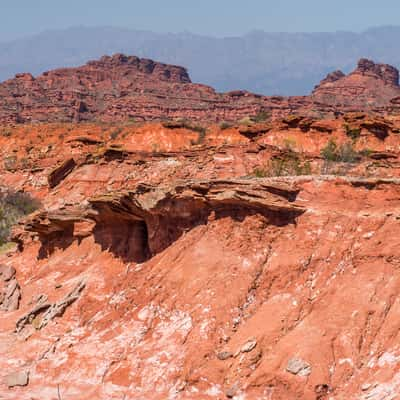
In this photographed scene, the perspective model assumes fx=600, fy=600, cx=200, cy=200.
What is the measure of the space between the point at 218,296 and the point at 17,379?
5125 millimetres

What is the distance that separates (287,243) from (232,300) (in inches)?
80.7

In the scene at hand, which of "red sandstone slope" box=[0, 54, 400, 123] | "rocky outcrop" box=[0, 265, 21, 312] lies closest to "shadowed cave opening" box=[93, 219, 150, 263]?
"rocky outcrop" box=[0, 265, 21, 312]

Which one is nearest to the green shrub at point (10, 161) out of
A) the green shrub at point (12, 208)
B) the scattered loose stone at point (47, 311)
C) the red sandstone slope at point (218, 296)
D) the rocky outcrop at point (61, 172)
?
the green shrub at point (12, 208)

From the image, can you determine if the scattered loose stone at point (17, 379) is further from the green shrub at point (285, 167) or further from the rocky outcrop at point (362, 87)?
the rocky outcrop at point (362, 87)

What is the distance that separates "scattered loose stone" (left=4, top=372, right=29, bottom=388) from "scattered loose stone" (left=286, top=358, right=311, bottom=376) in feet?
20.7

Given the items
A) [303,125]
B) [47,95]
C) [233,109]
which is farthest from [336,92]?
[303,125]

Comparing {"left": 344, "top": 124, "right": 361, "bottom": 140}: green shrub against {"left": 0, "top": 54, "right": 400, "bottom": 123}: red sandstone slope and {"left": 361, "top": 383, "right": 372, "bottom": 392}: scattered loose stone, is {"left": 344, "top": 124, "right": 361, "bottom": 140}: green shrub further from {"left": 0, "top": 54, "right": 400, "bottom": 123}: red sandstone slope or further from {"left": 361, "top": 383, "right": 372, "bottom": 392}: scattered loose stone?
{"left": 0, "top": 54, "right": 400, "bottom": 123}: red sandstone slope

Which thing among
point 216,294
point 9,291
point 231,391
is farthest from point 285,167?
point 231,391

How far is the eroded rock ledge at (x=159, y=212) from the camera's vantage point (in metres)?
15.6

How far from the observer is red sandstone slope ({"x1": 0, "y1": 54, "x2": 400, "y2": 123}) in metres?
89.6

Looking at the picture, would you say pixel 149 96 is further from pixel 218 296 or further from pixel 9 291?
pixel 218 296

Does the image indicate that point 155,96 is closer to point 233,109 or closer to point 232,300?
point 233,109

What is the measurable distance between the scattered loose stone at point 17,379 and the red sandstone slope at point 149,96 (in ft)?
201

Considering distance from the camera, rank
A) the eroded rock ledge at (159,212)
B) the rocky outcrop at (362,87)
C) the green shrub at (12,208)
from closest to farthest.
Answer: the eroded rock ledge at (159,212)
the green shrub at (12,208)
the rocky outcrop at (362,87)
